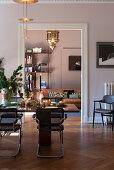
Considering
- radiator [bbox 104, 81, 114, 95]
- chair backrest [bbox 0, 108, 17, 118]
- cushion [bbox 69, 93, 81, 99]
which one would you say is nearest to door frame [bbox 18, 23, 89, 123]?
radiator [bbox 104, 81, 114, 95]

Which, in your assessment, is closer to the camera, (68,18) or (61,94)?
(68,18)

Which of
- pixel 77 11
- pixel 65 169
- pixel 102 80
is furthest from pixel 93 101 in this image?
pixel 65 169

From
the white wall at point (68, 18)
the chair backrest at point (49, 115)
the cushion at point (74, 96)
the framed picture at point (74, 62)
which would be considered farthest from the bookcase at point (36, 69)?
the chair backrest at point (49, 115)

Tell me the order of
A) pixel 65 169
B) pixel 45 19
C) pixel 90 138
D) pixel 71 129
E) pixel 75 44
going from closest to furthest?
pixel 65 169 → pixel 90 138 → pixel 71 129 → pixel 45 19 → pixel 75 44

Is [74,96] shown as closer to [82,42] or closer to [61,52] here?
[61,52]

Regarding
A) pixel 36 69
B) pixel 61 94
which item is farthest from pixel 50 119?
pixel 36 69

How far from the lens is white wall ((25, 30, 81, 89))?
478 inches

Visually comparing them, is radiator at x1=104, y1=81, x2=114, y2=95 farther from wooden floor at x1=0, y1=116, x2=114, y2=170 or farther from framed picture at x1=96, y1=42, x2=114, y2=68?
wooden floor at x1=0, y1=116, x2=114, y2=170

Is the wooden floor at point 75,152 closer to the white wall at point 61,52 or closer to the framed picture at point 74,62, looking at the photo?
the white wall at point 61,52

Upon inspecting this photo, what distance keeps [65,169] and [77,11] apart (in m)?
5.18

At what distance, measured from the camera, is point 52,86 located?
12234 mm

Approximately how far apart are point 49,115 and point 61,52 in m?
7.68

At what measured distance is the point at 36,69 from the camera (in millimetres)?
12086

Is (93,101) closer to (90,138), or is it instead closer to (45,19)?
(90,138)
